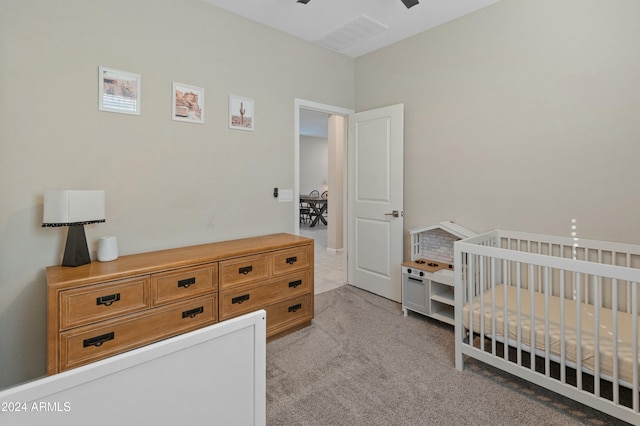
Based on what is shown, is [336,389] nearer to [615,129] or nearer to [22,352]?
[22,352]

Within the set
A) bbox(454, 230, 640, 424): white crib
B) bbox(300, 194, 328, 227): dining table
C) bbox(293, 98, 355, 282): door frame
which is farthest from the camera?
bbox(300, 194, 328, 227): dining table

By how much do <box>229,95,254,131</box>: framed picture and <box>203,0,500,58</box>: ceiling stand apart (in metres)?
0.73

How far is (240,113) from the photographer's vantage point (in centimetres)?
283

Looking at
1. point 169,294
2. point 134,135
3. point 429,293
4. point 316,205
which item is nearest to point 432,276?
point 429,293

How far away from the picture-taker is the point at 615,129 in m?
2.11

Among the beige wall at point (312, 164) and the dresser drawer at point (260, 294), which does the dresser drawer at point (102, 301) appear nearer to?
the dresser drawer at point (260, 294)

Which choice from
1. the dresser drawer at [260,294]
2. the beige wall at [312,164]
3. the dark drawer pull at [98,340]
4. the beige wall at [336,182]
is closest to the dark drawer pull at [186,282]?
the dresser drawer at [260,294]

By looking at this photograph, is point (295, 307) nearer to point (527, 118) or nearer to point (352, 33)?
point (527, 118)

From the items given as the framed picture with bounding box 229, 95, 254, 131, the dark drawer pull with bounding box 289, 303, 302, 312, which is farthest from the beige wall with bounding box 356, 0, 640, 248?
the framed picture with bounding box 229, 95, 254, 131

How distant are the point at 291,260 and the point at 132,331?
1.19 meters

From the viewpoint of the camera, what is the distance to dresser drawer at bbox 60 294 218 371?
67.3 inches

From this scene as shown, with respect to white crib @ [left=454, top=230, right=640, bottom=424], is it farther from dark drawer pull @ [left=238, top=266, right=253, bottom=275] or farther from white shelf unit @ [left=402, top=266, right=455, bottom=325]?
dark drawer pull @ [left=238, top=266, right=253, bottom=275]

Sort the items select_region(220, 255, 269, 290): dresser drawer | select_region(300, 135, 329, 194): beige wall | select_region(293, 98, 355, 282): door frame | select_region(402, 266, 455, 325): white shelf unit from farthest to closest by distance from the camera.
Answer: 1. select_region(300, 135, 329, 194): beige wall
2. select_region(293, 98, 355, 282): door frame
3. select_region(402, 266, 455, 325): white shelf unit
4. select_region(220, 255, 269, 290): dresser drawer

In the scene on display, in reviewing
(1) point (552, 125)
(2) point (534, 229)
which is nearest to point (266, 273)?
(2) point (534, 229)
